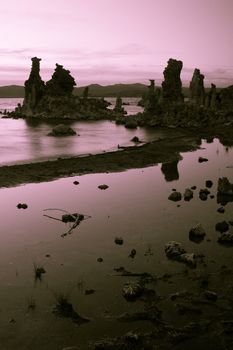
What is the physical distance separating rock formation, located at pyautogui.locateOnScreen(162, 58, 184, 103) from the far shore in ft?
193

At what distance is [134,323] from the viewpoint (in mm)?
11727

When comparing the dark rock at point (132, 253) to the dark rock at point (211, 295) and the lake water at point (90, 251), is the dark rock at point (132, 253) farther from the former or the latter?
the dark rock at point (211, 295)

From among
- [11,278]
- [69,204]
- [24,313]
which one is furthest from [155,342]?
[69,204]

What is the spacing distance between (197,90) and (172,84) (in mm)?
11992

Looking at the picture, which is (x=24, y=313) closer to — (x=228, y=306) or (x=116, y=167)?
(x=228, y=306)

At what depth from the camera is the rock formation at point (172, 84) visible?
111 metres

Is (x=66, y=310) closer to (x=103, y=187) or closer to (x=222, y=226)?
(x=222, y=226)

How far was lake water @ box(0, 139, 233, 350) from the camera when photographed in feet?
38.2

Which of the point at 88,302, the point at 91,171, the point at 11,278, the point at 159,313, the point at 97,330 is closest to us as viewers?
the point at 97,330

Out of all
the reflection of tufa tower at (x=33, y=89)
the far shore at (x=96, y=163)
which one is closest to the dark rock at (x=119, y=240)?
the far shore at (x=96, y=163)

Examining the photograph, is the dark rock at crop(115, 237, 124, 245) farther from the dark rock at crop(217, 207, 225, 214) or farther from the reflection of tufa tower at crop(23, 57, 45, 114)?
the reflection of tufa tower at crop(23, 57, 45, 114)

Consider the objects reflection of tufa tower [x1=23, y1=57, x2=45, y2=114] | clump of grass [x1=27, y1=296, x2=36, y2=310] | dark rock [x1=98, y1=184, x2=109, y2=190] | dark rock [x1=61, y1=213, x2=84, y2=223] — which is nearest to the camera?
clump of grass [x1=27, y1=296, x2=36, y2=310]

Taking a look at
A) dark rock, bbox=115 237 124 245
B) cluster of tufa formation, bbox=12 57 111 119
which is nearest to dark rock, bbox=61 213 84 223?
dark rock, bbox=115 237 124 245

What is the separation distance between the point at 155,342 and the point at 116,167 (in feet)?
85.8
